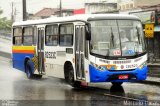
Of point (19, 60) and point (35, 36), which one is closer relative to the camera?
point (35, 36)

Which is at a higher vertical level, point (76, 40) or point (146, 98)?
point (76, 40)

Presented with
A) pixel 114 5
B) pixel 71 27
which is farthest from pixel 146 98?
pixel 114 5

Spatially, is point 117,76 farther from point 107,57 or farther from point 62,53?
point 62,53

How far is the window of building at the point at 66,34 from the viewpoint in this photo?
1789cm

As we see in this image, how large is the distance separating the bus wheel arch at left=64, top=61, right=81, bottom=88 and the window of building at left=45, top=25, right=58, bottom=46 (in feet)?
4.30

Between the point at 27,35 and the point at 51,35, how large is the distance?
3242 millimetres

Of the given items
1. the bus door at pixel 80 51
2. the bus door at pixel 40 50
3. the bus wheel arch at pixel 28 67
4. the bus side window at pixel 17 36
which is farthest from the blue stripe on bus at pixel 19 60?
the bus door at pixel 80 51

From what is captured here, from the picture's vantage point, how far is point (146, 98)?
561 inches

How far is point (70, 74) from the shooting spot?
59.2 feet

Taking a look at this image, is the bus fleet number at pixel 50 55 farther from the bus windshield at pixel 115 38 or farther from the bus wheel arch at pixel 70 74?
the bus windshield at pixel 115 38

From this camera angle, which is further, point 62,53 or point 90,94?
point 62,53

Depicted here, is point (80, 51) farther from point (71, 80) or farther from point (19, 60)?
point (19, 60)

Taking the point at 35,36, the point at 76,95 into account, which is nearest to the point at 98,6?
the point at 35,36

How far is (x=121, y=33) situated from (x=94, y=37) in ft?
3.22
